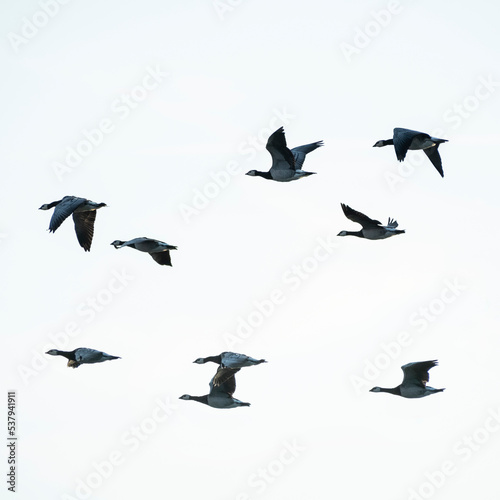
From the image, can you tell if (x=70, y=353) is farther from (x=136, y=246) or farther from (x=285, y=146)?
(x=285, y=146)

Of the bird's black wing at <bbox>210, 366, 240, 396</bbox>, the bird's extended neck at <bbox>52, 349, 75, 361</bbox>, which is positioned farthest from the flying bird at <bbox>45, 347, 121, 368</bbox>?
the bird's black wing at <bbox>210, 366, 240, 396</bbox>

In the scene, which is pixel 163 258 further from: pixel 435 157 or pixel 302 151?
pixel 435 157

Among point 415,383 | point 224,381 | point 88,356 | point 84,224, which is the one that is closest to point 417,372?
point 415,383

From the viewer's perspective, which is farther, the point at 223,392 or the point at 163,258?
the point at 223,392

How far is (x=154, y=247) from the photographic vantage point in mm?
59688

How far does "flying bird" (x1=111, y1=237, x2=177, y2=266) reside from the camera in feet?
195

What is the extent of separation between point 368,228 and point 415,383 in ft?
21.4

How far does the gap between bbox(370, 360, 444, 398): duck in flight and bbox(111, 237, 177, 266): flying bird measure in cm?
982

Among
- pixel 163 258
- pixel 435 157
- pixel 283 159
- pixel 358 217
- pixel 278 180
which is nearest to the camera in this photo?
pixel 358 217

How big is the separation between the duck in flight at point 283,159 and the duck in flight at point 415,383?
27.3ft

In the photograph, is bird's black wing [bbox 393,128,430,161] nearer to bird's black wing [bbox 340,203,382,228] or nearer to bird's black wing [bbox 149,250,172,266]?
bird's black wing [bbox 340,203,382,228]

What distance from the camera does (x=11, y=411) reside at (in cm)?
6562

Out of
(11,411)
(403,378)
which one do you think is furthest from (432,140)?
(11,411)

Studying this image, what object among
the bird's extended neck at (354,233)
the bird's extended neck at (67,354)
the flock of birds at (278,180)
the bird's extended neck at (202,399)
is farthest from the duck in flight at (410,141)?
the bird's extended neck at (67,354)
